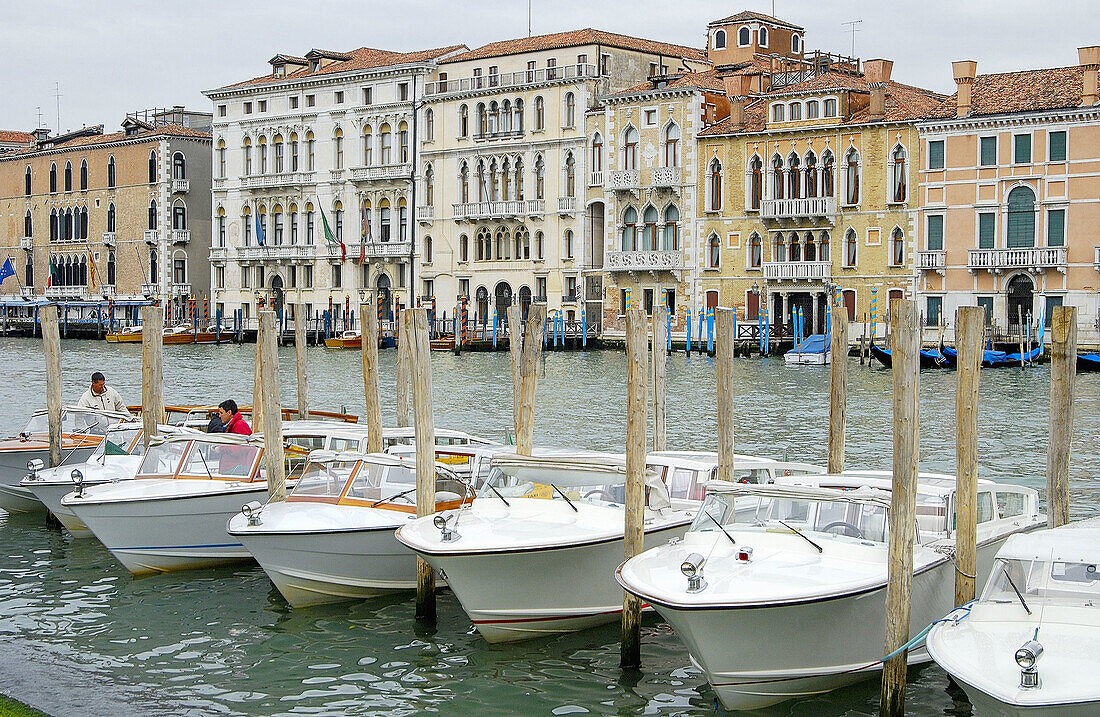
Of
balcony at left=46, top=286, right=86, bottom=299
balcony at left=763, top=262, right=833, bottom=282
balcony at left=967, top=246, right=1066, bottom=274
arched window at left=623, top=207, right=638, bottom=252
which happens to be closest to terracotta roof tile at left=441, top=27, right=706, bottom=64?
arched window at left=623, top=207, right=638, bottom=252

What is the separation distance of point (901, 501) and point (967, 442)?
2.21ft

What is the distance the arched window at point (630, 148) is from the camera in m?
45.5

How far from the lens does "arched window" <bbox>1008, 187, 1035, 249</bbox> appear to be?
122 ft

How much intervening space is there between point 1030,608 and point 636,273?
1531 inches

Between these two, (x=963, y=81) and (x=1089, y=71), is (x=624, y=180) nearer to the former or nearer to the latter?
(x=963, y=81)

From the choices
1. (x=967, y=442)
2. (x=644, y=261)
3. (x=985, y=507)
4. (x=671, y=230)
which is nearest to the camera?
Result: (x=967, y=442)

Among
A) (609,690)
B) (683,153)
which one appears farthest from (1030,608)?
(683,153)

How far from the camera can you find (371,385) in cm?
1290

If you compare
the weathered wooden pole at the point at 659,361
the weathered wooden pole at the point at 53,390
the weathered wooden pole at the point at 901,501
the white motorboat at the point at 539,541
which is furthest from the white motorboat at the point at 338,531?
the weathered wooden pole at the point at 901,501

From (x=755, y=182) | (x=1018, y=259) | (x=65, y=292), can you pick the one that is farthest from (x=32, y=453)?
(x=65, y=292)

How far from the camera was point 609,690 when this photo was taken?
28.4ft

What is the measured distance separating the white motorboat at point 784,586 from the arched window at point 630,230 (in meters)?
37.4

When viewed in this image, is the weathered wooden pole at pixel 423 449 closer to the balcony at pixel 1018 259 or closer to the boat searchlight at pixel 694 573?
the boat searchlight at pixel 694 573

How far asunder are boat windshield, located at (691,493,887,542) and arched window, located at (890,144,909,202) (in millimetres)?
32194
